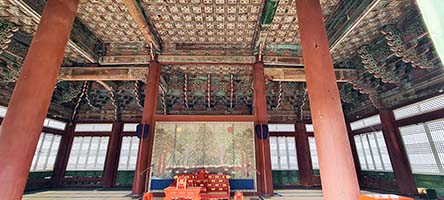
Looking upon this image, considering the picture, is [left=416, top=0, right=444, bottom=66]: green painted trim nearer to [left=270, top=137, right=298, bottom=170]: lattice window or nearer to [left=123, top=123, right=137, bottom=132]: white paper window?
[left=270, top=137, right=298, bottom=170]: lattice window

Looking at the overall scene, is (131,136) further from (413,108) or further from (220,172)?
(413,108)

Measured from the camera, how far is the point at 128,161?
881 cm

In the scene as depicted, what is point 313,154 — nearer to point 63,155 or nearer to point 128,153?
point 128,153

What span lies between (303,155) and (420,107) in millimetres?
4486

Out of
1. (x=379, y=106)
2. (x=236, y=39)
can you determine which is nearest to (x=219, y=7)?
(x=236, y=39)

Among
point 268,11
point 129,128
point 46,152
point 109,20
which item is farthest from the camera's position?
point 129,128

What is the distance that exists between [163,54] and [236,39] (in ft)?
8.46

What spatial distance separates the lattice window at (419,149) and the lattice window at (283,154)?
4004 millimetres

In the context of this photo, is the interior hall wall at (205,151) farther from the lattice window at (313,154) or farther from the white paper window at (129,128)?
the lattice window at (313,154)

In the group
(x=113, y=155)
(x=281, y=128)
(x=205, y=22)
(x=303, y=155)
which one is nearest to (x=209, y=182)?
(x=205, y=22)

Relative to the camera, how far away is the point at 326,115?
211 centimetres

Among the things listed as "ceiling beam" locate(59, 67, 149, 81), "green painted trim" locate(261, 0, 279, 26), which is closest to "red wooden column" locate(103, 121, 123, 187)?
"ceiling beam" locate(59, 67, 149, 81)

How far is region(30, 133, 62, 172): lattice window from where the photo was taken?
7.73 m

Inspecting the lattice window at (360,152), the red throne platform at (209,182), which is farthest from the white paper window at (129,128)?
the lattice window at (360,152)
